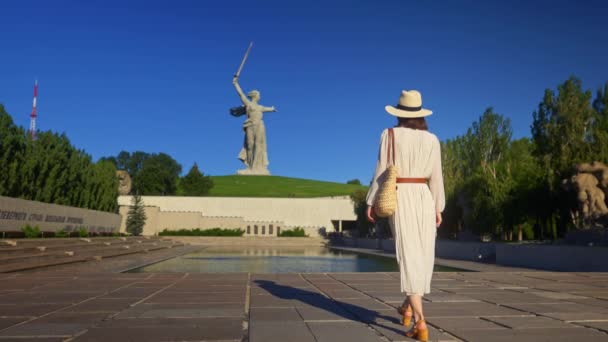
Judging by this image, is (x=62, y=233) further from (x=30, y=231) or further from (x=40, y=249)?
(x=40, y=249)

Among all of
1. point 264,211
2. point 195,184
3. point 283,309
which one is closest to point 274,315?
point 283,309

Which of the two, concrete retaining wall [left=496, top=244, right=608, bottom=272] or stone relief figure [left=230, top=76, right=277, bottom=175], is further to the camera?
stone relief figure [left=230, top=76, right=277, bottom=175]

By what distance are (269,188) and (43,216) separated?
224ft

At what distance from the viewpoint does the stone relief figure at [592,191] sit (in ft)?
62.6

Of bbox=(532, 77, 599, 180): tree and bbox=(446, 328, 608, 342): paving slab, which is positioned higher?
bbox=(532, 77, 599, 180): tree

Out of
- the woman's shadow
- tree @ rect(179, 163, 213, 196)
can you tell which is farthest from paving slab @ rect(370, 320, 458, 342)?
tree @ rect(179, 163, 213, 196)

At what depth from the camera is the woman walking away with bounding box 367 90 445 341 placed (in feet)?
14.5

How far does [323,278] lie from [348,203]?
50.2m

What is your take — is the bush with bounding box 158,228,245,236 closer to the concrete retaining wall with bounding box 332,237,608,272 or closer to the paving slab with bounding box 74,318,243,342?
the concrete retaining wall with bounding box 332,237,608,272

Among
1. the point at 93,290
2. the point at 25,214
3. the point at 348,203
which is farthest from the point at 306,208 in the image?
the point at 93,290

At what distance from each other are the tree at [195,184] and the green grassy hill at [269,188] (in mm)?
3335

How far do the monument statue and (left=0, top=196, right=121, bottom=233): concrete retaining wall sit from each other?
54.8m

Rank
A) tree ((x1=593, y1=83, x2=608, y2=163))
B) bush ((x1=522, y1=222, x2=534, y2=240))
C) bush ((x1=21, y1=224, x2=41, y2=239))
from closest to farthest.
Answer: bush ((x1=21, y1=224, x2=41, y2=239)), tree ((x1=593, y1=83, x2=608, y2=163)), bush ((x1=522, y1=222, x2=534, y2=240))

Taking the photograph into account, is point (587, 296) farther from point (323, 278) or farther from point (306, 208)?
point (306, 208)
